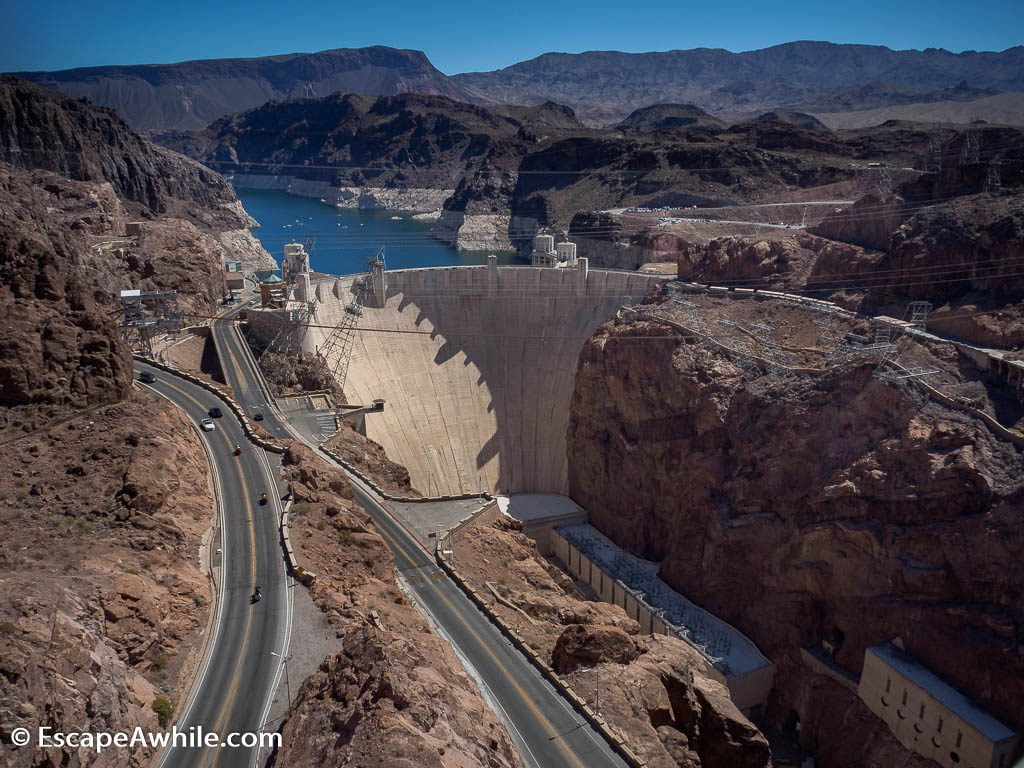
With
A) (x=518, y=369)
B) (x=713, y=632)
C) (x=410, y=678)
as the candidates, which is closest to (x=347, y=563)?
(x=410, y=678)

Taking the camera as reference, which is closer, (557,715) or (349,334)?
(557,715)

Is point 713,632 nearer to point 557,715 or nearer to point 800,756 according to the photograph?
point 800,756

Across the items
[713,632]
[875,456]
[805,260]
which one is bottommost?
[713,632]

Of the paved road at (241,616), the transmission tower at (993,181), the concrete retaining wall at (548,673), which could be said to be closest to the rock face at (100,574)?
the paved road at (241,616)

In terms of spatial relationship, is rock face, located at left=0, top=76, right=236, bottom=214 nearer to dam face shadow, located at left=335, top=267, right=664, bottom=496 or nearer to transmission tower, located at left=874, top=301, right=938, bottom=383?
dam face shadow, located at left=335, top=267, right=664, bottom=496

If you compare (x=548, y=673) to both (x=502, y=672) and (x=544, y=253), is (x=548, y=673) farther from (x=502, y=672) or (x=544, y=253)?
(x=544, y=253)

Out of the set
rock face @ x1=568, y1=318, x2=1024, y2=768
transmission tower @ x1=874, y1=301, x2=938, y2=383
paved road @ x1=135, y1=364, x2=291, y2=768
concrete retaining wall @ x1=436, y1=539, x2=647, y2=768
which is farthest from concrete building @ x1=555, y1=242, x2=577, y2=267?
concrete retaining wall @ x1=436, y1=539, x2=647, y2=768
